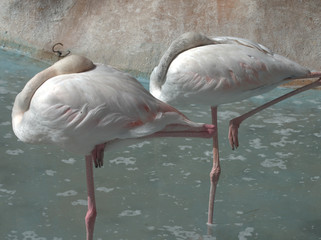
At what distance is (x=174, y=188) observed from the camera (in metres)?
3.33

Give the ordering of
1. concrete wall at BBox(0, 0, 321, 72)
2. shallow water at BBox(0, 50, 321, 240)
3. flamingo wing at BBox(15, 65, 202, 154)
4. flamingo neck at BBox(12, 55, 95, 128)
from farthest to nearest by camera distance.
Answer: concrete wall at BBox(0, 0, 321, 72), shallow water at BBox(0, 50, 321, 240), flamingo neck at BBox(12, 55, 95, 128), flamingo wing at BBox(15, 65, 202, 154)

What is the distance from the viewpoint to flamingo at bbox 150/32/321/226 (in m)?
2.62

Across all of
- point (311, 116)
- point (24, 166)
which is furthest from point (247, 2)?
point (24, 166)

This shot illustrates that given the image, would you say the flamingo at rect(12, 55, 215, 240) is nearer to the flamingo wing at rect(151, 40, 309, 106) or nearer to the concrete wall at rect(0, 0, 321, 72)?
the flamingo wing at rect(151, 40, 309, 106)

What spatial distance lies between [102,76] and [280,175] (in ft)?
5.55

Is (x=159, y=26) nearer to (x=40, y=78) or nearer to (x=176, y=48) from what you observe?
(x=176, y=48)

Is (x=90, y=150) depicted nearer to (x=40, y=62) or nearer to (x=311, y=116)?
(x=311, y=116)

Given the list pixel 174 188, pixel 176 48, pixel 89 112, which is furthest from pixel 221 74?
pixel 174 188

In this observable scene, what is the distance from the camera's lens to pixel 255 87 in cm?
273

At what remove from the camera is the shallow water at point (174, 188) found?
290cm

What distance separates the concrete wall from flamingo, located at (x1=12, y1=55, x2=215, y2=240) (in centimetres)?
327

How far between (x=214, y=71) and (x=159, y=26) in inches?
121

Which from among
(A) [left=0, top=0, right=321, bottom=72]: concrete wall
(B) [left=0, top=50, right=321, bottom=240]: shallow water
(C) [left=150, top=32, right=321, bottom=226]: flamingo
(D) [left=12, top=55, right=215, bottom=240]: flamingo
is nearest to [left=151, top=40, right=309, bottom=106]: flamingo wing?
(C) [left=150, top=32, right=321, bottom=226]: flamingo

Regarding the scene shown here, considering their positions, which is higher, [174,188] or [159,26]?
[159,26]
